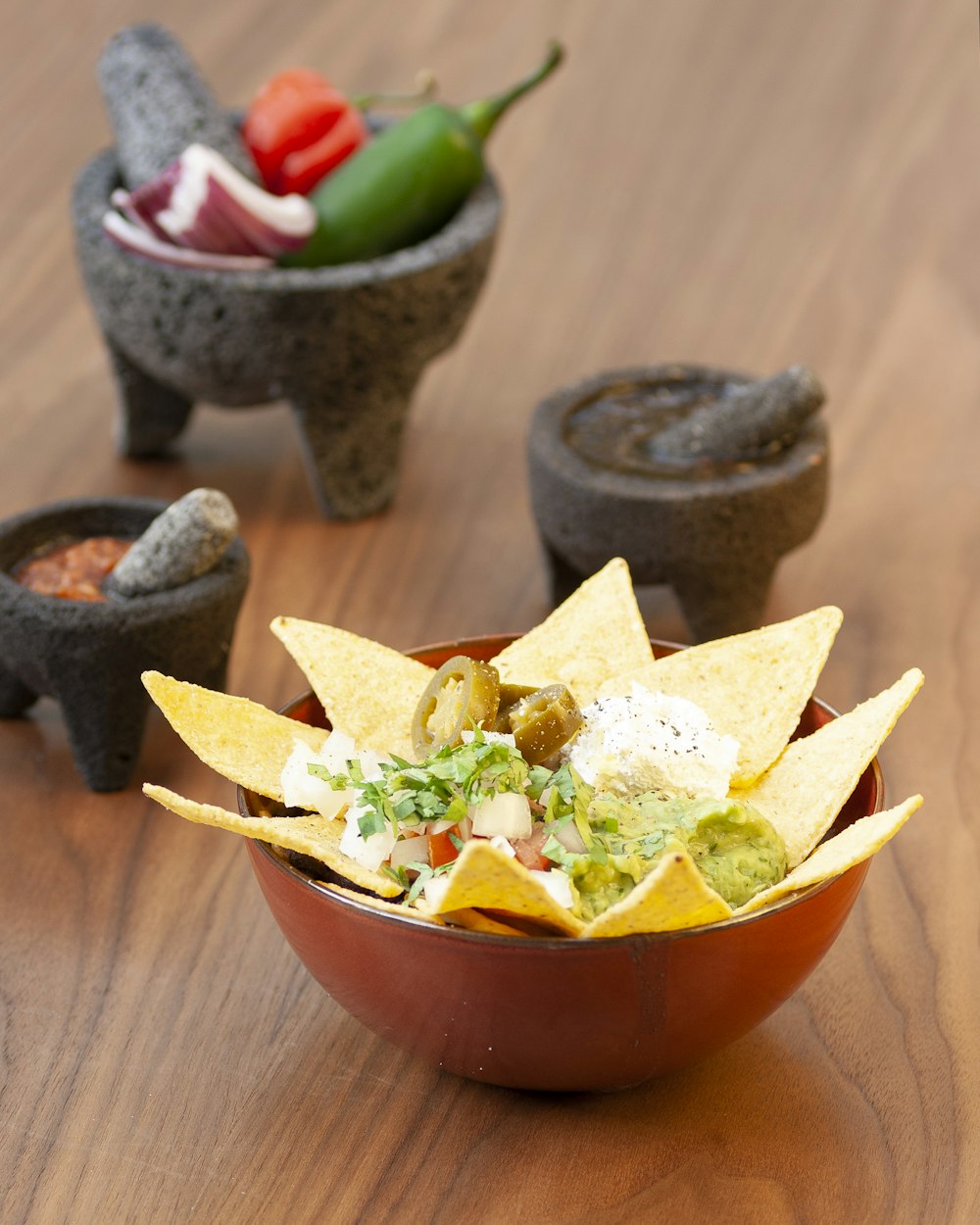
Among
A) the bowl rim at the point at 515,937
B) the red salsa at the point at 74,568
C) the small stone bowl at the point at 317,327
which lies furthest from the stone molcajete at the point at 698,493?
the bowl rim at the point at 515,937

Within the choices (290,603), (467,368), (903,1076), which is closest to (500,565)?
(290,603)

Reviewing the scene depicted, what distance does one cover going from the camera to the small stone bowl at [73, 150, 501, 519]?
1.94m

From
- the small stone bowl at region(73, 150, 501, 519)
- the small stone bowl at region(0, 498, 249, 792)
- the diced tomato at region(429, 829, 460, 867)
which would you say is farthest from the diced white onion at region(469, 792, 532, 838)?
the small stone bowl at region(73, 150, 501, 519)

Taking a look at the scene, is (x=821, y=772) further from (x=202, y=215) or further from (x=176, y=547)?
(x=202, y=215)

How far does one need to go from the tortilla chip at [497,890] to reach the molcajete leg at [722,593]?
81cm

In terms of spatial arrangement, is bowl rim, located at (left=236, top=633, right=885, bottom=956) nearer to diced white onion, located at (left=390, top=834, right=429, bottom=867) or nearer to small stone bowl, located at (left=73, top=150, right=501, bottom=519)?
diced white onion, located at (left=390, top=834, right=429, bottom=867)

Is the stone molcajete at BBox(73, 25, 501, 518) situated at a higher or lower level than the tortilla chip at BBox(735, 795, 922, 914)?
lower

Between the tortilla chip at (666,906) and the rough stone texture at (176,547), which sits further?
the rough stone texture at (176,547)

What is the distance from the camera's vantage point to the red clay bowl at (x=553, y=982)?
1.05m

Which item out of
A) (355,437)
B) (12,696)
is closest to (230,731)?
(12,696)

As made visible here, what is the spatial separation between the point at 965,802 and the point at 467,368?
1.18m

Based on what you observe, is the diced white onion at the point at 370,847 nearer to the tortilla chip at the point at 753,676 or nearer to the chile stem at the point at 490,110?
the tortilla chip at the point at 753,676

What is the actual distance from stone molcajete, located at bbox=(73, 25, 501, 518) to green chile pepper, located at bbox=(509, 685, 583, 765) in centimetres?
84

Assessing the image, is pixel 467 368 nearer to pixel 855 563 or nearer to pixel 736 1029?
pixel 855 563
